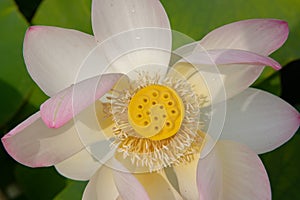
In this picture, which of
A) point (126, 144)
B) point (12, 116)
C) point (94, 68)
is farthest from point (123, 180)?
point (12, 116)

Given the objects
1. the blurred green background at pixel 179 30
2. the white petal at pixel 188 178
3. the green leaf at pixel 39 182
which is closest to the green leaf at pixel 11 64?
the blurred green background at pixel 179 30

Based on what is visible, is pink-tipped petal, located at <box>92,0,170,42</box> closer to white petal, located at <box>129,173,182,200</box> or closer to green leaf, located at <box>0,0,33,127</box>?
white petal, located at <box>129,173,182,200</box>

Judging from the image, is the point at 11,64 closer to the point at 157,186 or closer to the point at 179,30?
the point at 179,30

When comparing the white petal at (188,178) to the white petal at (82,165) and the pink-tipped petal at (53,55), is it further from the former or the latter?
the pink-tipped petal at (53,55)

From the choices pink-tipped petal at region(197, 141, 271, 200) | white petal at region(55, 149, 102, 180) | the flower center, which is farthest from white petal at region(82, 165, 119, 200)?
pink-tipped petal at region(197, 141, 271, 200)

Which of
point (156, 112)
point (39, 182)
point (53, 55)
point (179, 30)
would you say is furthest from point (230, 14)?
point (39, 182)

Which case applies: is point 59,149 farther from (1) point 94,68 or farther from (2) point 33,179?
(2) point 33,179
